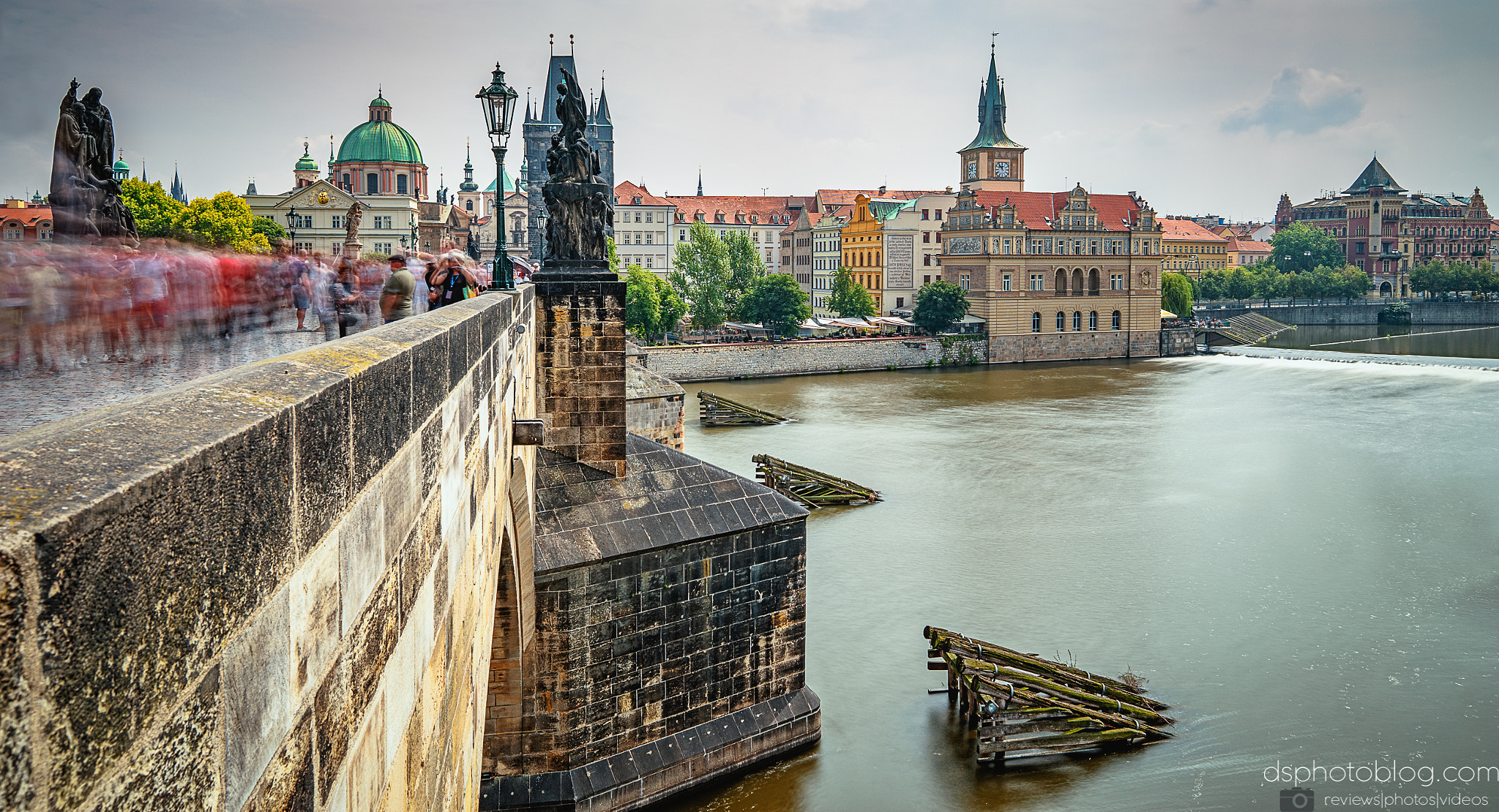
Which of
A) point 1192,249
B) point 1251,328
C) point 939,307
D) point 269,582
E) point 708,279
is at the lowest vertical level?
point 269,582

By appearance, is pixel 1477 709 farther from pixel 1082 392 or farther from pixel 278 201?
pixel 278 201

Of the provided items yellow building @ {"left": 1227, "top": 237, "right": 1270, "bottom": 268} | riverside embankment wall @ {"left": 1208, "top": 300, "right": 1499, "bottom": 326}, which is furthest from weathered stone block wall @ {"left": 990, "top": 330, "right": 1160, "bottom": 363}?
yellow building @ {"left": 1227, "top": 237, "right": 1270, "bottom": 268}

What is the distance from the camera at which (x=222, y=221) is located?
139 feet

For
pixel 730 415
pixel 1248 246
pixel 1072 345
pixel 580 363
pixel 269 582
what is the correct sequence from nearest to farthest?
pixel 269 582 → pixel 580 363 → pixel 730 415 → pixel 1072 345 → pixel 1248 246

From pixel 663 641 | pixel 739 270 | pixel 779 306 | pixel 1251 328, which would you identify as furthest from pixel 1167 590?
pixel 1251 328

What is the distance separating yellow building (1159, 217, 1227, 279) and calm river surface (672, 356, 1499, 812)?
3271 inches

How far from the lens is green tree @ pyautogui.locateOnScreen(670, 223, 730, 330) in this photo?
7519 cm

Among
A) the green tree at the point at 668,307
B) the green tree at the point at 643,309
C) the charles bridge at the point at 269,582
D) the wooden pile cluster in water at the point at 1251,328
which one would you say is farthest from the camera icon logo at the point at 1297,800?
the wooden pile cluster in water at the point at 1251,328

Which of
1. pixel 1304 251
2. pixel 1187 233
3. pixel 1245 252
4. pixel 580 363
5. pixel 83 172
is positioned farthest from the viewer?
pixel 1245 252

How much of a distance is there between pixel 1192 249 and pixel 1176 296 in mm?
42083

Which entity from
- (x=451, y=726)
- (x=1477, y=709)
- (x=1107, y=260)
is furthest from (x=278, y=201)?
(x=451, y=726)

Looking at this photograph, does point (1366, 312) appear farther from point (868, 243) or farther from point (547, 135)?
point (547, 135)

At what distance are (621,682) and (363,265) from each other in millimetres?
5437
